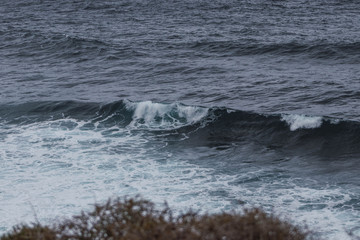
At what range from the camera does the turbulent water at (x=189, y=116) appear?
1981cm

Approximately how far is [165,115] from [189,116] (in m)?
1.08

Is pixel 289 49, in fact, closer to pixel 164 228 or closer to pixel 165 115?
pixel 165 115

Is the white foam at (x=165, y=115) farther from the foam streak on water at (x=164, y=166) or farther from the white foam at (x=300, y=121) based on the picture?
the white foam at (x=300, y=121)

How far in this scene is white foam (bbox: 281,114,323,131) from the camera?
1013 inches

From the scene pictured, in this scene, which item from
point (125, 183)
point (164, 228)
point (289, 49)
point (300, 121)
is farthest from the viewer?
point (289, 49)

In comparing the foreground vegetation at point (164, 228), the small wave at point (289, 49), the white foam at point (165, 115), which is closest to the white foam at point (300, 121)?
the white foam at point (165, 115)

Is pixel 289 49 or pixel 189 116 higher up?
pixel 289 49

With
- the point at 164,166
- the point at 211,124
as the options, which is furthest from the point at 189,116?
the point at 164,166

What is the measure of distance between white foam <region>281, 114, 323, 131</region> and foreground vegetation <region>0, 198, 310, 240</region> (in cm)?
1549

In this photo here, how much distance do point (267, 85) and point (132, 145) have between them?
29.7 feet

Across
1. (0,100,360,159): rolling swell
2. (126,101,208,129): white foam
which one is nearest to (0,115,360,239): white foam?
(0,100,360,159): rolling swell

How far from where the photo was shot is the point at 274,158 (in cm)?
2347

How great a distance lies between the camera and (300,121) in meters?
26.1

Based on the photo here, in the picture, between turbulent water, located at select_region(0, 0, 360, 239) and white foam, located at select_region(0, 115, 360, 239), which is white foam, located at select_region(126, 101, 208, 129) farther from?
white foam, located at select_region(0, 115, 360, 239)
